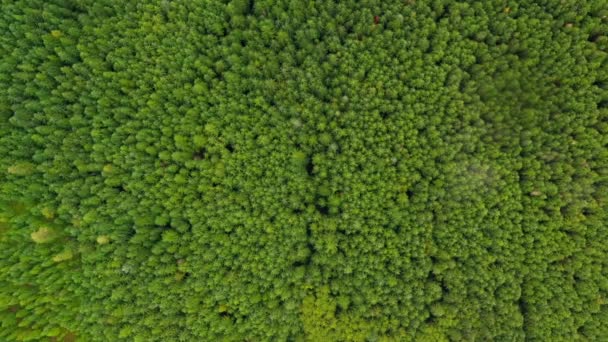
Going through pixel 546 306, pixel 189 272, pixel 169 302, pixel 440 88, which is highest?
pixel 440 88

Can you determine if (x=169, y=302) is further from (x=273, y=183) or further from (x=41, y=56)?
(x=41, y=56)

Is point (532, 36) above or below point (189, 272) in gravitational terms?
above

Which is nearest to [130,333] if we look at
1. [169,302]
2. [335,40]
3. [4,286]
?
[169,302]

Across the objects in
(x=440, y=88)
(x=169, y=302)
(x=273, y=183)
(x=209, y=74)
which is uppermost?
(x=440, y=88)

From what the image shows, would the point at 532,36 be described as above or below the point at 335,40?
above

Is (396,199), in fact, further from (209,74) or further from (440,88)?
(209,74)

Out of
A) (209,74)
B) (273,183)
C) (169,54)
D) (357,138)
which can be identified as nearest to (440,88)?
(357,138)
